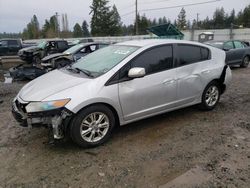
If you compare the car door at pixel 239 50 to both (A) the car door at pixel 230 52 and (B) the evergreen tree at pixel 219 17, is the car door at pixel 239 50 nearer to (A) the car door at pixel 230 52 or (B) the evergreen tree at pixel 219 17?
(A) the car door at pixel 230 52

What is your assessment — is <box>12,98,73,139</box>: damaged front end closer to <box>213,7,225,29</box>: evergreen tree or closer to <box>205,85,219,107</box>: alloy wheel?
<box>205,85,219,107</box>: alloy wheel

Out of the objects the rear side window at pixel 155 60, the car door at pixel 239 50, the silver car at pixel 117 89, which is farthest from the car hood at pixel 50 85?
the car door at pixel 239 50

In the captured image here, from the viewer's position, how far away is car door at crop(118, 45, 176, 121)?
13.2 feet

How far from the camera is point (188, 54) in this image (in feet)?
16.1

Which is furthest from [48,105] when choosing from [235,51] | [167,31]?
[167,31]

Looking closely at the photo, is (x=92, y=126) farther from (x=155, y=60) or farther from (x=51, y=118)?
(x=155, y=60)

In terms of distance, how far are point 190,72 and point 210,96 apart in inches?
36.9

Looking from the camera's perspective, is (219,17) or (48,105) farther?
(219,17)

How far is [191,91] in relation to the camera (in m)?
4.90

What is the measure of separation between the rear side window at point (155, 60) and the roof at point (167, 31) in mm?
14162

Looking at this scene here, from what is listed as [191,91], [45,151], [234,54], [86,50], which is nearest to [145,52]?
[191,91]

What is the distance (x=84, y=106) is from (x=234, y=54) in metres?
10.1

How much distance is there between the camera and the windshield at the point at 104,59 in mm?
4123

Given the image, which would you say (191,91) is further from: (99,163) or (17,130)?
(17,130)
